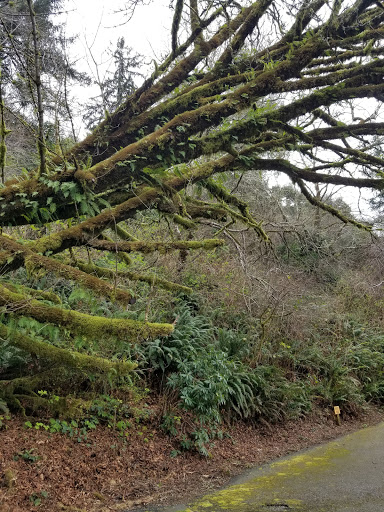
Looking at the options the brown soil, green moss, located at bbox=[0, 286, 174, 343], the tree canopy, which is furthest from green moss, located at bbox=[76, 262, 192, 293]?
the brown soil

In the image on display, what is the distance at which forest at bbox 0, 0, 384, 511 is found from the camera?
12.9 feet

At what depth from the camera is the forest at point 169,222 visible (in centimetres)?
395

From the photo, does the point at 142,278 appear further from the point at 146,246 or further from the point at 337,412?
the point at 337,412

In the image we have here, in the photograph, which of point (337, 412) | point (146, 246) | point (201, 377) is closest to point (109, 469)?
point (201, 377)

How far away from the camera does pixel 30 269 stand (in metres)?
3.70

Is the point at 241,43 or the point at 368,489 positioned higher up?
the point at 241,43

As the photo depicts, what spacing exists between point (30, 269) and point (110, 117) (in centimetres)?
342

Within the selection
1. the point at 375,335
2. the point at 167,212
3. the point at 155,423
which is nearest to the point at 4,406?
the point at 155,423

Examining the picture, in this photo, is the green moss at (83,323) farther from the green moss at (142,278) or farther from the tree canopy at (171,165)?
the green moss at (142,278)

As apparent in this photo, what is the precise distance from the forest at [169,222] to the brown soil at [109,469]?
52 mm

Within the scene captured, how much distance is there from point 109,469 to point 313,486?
9.11ft

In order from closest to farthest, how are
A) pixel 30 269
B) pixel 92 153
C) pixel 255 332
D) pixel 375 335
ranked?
pixel 30 269 → pixel 92 153 → pixel 255 332 → pixel 375 335

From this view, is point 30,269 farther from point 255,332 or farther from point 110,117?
point 255,332

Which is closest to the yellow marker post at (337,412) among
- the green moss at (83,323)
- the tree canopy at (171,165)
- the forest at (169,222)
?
the forest at (169,222)
